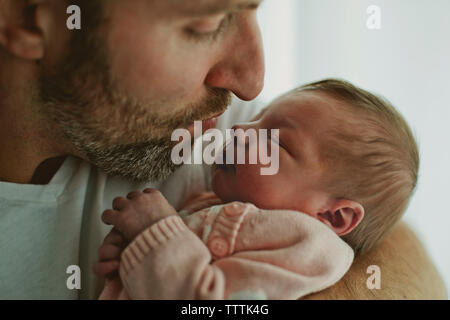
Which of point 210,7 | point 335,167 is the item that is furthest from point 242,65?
point 335,167

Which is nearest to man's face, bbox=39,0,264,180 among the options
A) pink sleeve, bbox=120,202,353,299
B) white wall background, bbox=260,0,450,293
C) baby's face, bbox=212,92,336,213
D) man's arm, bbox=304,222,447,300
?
baby's face, bbox=212,92,336,213

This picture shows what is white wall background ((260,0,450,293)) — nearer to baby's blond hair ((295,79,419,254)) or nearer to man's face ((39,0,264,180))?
baby's blond hair ((295,79,419,254))

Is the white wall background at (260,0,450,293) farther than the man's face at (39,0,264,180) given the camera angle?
Yes

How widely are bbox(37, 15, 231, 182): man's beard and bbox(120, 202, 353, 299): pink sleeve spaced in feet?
0.87

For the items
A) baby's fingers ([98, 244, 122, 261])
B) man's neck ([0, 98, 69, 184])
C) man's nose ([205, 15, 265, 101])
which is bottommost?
baby's fingers ([98, 244, 122, 261])

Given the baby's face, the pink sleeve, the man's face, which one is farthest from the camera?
the baby's face

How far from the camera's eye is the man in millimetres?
851

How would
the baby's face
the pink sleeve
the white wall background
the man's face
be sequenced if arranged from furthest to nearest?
the white wall background, the baby's face, the man's face, the pink sleeve

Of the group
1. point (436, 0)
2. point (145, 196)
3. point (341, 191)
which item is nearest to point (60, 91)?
point (145, 196)

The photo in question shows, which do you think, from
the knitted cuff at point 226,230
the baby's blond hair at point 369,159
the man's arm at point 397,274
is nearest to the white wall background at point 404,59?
the man's arm at point 397,274

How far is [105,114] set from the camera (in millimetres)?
973

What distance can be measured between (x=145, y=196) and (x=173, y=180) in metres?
0.34

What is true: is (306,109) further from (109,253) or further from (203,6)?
(109,253)

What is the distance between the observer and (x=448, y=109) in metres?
1.58
